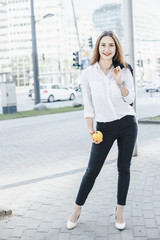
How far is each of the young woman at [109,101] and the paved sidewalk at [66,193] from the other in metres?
0.31

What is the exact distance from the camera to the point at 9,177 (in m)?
5.29

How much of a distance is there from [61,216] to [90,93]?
4.44 ft

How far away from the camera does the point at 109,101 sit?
2.92 meters

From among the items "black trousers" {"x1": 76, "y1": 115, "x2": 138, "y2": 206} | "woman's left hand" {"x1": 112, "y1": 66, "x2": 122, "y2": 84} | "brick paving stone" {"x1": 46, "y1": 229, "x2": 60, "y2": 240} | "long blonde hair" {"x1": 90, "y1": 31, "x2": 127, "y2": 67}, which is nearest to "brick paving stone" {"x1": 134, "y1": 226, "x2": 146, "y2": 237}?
"black trousers" {"x1": 76, "y1": 115, "x2": 138, "y2": 206}

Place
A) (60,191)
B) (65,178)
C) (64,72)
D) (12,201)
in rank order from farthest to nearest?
(64,72)
(65,178)
(60,191)
(12,201)

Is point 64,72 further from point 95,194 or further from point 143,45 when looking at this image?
point 95,194

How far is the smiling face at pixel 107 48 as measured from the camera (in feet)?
9.71

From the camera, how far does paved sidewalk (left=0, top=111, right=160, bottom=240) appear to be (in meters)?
3.17

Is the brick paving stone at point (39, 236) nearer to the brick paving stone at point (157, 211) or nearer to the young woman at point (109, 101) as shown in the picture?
the young woman at point (109, 101)

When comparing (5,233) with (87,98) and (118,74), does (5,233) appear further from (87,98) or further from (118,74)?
(118,74)

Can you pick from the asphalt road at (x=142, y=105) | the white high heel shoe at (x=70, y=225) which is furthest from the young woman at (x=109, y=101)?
the asphalt road at (x=142, y=105)

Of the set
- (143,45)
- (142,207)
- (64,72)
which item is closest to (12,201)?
(142,207)

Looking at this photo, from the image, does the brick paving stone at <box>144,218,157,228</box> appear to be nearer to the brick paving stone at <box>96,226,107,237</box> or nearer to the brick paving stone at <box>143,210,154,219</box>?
the brick paving stone at <box>143,210,154,219</box>

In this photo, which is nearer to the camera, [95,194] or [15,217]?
[15,217]
